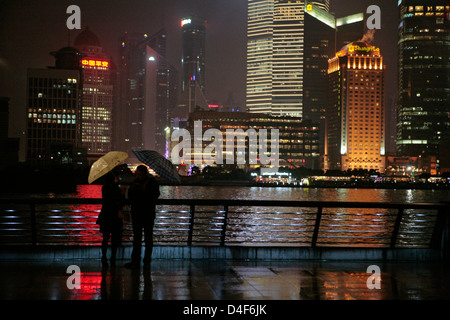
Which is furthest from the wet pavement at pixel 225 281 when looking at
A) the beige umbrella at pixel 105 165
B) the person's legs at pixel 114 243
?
the beige umbrella at pixel 105 165

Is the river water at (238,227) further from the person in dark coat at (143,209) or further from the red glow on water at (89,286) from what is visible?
the red glow on water at (89,286)

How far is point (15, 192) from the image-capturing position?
12412cm

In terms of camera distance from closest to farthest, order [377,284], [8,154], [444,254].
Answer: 1. [377,284]
2. [444,254]
3. [8,154]

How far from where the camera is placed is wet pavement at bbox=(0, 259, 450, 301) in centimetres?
985

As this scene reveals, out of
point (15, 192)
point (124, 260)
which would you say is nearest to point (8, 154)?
point (15, 192)

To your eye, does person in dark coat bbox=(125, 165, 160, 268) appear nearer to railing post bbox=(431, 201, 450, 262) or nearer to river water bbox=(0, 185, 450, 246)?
river water bbox=(0, 185, 450, 246)

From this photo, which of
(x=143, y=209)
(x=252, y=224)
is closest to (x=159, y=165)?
(x=143, y=209)

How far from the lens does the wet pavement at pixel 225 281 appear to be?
9852 millimetres

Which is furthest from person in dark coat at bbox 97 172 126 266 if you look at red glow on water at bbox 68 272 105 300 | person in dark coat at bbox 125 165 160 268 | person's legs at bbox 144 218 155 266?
red glow on water at bbox 68 272 105 300

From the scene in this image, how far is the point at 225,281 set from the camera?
11.3 metres

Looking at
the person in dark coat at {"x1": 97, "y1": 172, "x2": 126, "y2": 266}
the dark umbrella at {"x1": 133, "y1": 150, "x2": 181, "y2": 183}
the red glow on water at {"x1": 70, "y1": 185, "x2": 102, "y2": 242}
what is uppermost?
the dark umbrella at {"x1": 133, "y1": 150, "x2": 181, "y2": 183}

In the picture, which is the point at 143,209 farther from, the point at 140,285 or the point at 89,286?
the point at 89,286
